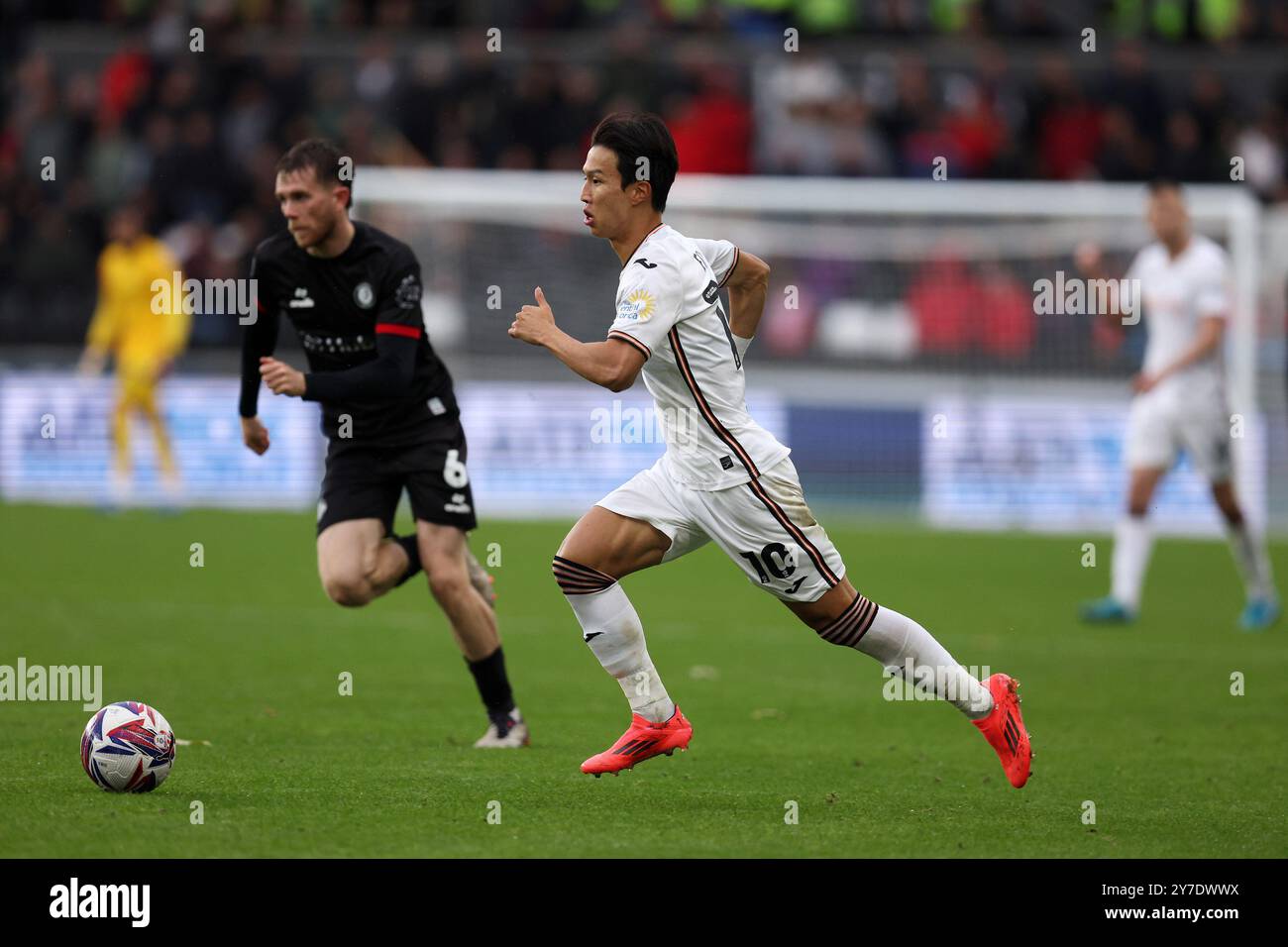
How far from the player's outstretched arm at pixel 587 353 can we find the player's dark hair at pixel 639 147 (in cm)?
71

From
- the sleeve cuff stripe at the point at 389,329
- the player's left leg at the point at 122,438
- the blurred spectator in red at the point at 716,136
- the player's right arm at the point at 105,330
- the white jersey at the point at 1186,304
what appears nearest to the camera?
the sleeve cuff stripe at the point at 389,329

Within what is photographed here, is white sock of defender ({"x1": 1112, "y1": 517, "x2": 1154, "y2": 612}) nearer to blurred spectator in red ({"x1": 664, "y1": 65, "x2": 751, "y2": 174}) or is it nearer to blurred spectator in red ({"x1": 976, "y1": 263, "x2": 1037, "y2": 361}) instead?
blurred spectator in red ({"x1": 976, "y1": 263, "x2": 1037, "y2": 361})

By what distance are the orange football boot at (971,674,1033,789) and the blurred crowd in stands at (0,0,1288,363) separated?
50.5 ft

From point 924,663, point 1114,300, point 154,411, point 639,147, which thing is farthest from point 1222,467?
point 154,411

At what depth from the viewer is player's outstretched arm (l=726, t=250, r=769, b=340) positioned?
7.19 meters

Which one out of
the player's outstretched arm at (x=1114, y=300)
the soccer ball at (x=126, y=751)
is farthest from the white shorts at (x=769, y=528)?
the player's outstretched arm at (x=1114, y=300)

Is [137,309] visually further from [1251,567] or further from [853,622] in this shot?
[853,622]

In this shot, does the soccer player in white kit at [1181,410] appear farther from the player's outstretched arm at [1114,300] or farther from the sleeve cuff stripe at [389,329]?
the sleeve cuff stripe at [389,329]

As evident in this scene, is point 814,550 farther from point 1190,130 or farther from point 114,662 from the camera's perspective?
point 1190,130

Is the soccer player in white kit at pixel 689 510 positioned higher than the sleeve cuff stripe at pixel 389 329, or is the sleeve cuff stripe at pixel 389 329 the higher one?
the sleeve cuff stripe at pixel 389 329

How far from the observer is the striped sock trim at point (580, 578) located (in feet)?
22.8

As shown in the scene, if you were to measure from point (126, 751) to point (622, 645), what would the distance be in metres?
1.82

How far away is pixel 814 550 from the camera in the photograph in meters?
6.75

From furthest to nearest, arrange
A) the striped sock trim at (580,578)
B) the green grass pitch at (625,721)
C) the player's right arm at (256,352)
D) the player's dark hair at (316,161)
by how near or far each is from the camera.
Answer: the player's right arm at (256,352) < the player's dark hair at (316,161) < the striped sock trim at (580,578) < the green grass pitch at (625,721)
